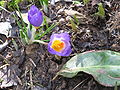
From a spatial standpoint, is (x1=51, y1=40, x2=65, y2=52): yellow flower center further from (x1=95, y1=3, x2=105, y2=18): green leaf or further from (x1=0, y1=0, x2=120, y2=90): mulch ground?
(x1=95, y1=3, x2=105, y2=18): green leaf

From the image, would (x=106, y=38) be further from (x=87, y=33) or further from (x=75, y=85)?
(x=75, y=85)

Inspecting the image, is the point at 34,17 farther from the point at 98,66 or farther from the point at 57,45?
the point at 98,66

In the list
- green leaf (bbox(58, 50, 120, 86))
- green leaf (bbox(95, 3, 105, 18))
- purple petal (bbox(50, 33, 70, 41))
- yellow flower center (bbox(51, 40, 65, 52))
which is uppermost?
green leaf (bbox(95, 3, 105, 18))

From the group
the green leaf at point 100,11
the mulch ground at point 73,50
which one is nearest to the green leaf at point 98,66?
the mulch ground at point 73,50

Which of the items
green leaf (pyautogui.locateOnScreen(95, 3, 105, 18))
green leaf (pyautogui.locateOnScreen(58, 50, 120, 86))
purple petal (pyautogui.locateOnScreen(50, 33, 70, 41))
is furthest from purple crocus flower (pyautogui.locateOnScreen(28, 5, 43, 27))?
green leaf (pyautogui.locateOnScreen(95, 3, 105, 18))

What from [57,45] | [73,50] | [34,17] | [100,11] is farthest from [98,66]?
[34,17]

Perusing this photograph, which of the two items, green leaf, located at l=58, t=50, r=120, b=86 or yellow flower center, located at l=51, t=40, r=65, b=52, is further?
yellow flower center, located at l=51, t=40, r=65, b=52

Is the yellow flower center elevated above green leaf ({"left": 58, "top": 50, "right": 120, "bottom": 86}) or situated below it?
above
